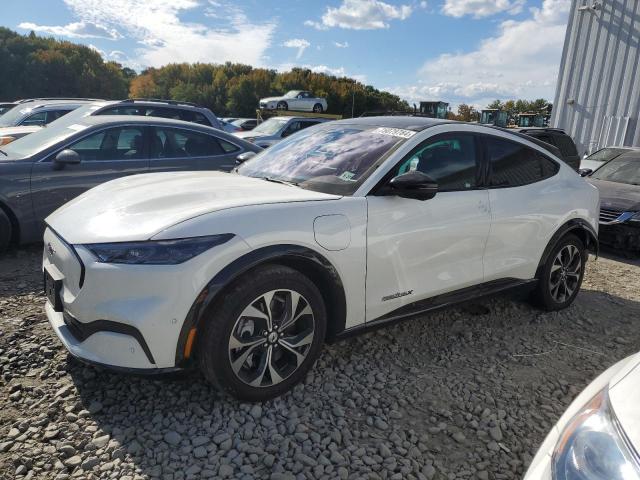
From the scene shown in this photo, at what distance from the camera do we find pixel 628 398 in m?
1.36

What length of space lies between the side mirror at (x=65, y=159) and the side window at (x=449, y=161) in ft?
12.1

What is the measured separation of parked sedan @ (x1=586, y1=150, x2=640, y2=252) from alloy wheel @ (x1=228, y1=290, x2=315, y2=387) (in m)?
5.51

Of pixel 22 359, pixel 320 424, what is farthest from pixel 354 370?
pixel 22 359

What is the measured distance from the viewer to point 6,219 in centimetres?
476

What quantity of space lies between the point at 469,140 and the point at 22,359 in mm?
3363

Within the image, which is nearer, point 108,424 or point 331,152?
point 108,424

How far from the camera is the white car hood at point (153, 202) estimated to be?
2408 millimetres

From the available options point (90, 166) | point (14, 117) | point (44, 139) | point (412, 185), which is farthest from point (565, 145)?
point (14, 117)

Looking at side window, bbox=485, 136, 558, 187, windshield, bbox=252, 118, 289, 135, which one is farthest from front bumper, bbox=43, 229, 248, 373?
windshield, bbox=252, 118, 289, 135

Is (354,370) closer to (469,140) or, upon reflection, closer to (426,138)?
(426,138)

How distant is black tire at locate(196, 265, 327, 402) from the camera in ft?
7.72

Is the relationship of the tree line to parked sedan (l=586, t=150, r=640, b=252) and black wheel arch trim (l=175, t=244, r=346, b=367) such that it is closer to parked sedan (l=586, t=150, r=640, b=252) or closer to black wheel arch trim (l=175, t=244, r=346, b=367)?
parked sedan (l=586, t=150, r=640, b=252)

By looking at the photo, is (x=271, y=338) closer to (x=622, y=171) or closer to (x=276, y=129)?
(x=622, y=171)

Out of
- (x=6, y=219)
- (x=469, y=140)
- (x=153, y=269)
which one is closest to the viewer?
(x=153, y=269)
